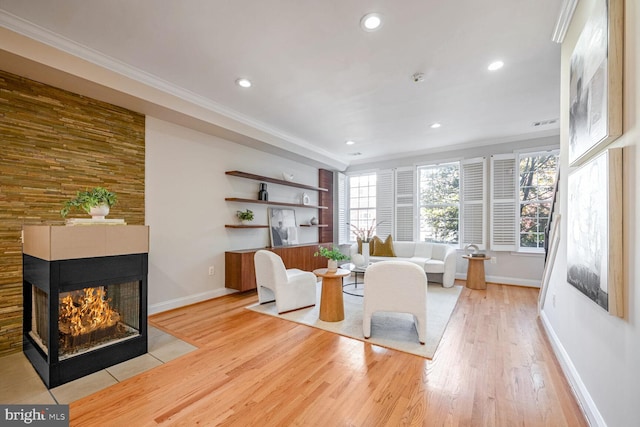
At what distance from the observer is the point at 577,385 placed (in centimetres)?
185

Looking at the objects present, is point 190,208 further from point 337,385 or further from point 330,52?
point 337,385

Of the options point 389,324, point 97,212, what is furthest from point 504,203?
point 97,212

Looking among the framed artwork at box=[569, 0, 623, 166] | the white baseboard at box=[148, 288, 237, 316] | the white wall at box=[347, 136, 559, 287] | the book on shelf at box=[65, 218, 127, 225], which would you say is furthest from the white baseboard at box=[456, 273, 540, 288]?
the book on shelf at box=[65, 218, 127, 225]

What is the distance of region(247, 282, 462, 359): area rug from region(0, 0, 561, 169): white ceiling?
274 centimetres

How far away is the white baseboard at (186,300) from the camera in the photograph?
3509mm

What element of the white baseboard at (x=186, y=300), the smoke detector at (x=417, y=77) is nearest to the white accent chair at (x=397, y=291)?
the smoke detector at (x=417, y=77)

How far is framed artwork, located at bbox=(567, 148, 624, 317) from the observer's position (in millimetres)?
1287

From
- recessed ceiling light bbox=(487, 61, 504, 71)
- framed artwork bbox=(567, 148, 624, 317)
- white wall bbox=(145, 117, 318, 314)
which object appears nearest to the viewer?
framed artwork bbox=(567, 148, 624, 317)

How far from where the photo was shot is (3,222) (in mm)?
2438

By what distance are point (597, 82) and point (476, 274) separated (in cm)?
392

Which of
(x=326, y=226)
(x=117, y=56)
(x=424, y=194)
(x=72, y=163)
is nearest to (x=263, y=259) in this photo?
(x=72, y=163)

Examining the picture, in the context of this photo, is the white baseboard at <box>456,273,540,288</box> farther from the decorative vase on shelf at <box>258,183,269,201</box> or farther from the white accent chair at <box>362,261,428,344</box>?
the decorative vase on shelf at <box>258,183,269,201</box>

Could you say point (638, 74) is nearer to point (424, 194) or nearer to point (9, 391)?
point (9, 391)

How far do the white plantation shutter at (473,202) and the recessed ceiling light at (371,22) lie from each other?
4.16 m
